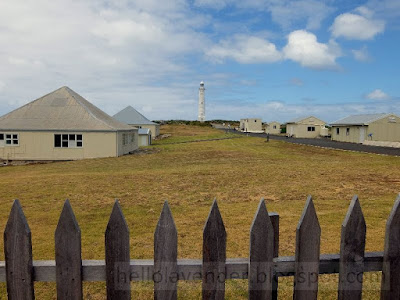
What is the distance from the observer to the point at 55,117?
88.9 feet

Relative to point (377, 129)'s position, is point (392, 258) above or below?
below

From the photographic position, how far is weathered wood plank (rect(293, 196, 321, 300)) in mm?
2213

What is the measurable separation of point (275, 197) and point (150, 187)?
15.9 feet

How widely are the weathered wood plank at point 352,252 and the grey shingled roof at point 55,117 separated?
84.7 feet

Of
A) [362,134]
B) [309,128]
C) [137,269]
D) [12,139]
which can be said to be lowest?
[137,269]

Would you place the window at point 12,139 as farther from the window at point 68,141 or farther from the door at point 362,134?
the door at point 362,134

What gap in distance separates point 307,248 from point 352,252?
0.34 m

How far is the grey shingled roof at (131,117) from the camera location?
4822cm

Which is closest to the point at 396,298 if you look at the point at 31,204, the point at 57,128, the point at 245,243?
the point at 245,243

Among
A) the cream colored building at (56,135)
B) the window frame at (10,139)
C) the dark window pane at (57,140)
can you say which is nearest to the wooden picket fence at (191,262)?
the cream colored building at (56,135)

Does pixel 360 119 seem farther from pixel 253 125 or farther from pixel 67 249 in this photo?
pixel 67 249

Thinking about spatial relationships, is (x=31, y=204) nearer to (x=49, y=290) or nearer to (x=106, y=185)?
(x=106, y=185)

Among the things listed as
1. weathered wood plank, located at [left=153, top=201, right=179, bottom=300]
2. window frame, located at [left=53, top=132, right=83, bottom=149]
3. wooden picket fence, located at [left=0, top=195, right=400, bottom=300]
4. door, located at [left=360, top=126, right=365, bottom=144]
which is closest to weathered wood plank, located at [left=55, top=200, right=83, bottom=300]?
wooden picket fence, located at [left=0, top=195, right=400, bottom=300]

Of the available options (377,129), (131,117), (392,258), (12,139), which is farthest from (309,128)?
(392,258)
